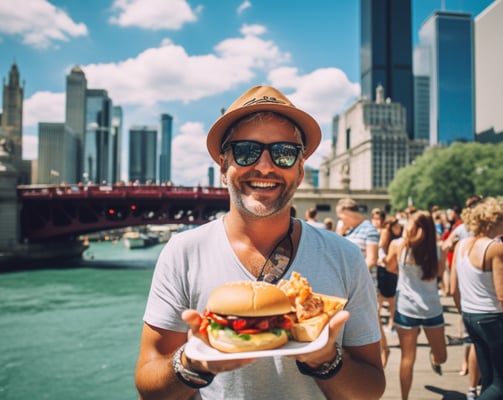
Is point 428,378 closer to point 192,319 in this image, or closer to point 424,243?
point 424,243

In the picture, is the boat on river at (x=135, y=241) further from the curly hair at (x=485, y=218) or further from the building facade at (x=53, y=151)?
the building facade at (x=53, y=151)

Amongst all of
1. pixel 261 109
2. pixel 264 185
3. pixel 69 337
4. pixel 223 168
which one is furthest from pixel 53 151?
pixel 264 185

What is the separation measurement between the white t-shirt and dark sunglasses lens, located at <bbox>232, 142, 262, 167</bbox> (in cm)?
39

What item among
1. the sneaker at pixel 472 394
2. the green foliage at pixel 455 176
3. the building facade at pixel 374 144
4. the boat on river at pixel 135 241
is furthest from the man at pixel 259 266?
the building facade at pixel 374 144

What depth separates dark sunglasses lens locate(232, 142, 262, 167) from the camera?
2.01 m

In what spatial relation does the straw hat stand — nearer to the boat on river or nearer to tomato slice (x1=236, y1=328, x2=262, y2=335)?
tomato slice (x1=236, y1=328, x2=262, y2=335)

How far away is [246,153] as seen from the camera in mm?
2023

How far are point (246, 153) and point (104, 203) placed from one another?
3874 cm

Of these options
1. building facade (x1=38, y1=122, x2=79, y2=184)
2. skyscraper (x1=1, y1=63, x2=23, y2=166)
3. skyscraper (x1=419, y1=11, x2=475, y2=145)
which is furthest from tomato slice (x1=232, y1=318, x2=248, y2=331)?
skyscraper (x1=1, y1=63, x2=23, y2=166)

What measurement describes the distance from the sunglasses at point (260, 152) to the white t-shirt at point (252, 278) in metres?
0.39

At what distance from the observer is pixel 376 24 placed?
161 meters

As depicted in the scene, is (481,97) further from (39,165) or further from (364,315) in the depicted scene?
(39,165)

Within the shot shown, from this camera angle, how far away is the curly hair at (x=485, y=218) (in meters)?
4.25

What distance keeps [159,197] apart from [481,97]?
110 metres
